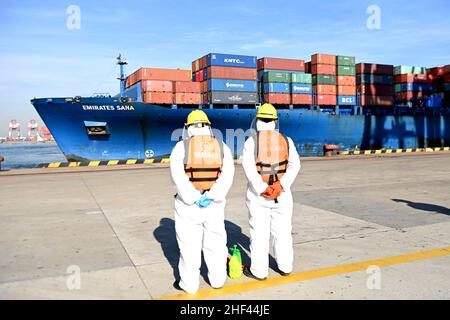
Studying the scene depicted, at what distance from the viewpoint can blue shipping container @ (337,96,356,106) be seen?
30.5 metres

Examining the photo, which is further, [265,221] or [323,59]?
[323,59]

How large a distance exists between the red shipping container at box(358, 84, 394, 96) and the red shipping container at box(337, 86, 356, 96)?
91.8 inches

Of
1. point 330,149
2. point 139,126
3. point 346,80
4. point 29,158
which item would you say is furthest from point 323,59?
point 29,158

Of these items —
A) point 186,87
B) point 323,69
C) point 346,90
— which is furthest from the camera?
point 346,90

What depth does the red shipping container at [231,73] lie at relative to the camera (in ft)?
82.3

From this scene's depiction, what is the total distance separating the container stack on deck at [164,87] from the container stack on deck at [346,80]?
42.6 feet

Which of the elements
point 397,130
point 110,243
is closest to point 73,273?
point 110,243

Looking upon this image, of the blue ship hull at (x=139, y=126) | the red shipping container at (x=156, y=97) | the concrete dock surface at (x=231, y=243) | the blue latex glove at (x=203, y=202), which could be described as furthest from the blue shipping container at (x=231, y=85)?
the blue latex glove at (x=203, y=202)

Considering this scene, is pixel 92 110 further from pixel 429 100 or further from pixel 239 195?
pixel 429 100

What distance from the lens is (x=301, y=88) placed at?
28.4 m

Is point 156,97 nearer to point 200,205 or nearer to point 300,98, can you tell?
point 300,98

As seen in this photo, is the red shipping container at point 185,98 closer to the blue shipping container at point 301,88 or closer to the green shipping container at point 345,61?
the blue shipping container at point 301,88

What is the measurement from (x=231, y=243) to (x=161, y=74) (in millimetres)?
21082

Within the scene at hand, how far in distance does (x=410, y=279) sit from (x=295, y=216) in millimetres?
3295
